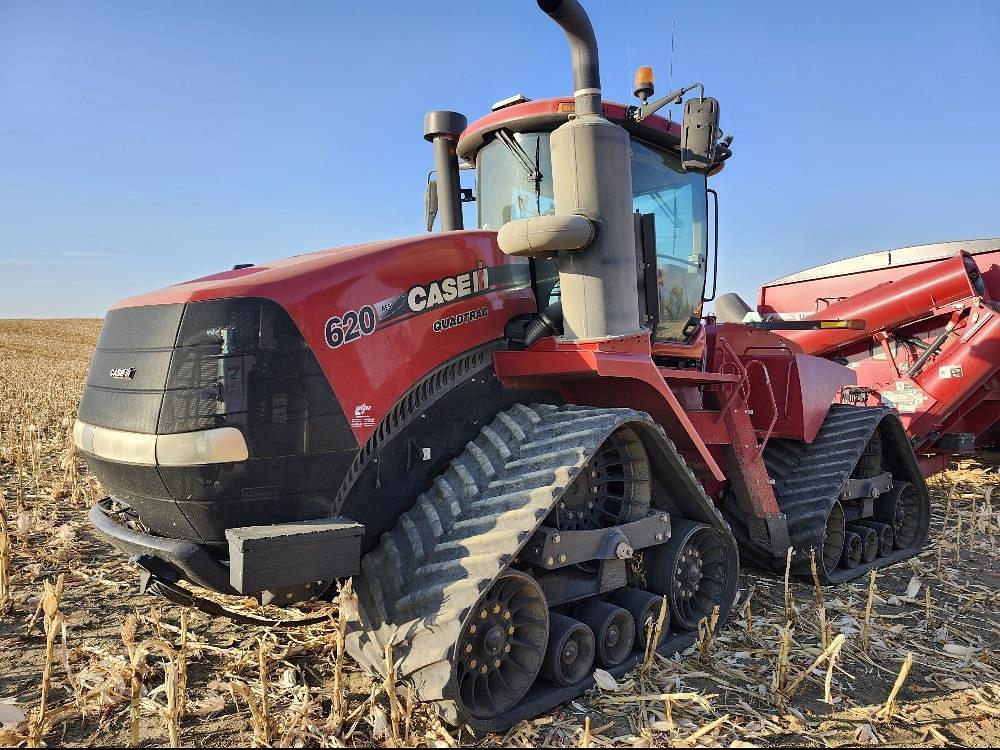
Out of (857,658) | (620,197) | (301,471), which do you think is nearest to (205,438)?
(301,471)

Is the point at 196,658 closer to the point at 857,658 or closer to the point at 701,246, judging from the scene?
the point at 857,658

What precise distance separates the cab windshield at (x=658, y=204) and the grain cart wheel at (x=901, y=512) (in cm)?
245

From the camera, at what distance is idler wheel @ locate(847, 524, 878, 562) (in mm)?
5141

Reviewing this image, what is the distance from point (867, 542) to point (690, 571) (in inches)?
89.7

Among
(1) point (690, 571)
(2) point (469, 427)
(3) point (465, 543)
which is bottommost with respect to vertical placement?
(1) point (690, 571)

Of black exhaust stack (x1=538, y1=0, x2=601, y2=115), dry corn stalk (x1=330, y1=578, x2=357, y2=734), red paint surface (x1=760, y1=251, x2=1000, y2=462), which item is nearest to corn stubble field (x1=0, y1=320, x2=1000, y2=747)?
dry corn stalk (x1=330, y1=578, x2=357, y2=734)

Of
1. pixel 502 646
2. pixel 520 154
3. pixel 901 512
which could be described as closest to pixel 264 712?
pixel 502 646

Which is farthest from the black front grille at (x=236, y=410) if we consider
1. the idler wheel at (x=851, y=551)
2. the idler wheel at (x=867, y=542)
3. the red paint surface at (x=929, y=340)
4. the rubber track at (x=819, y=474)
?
the red paint surface at (x=929, y=340)

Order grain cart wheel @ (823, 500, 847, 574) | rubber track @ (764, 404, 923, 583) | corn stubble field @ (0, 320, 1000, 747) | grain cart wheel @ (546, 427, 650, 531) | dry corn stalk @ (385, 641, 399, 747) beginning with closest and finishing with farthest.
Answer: dry corn stalk @ (385, 641, 399, 747), corn stubble field @ (0, 320, 1000, 747), grain cart wheel @ (546, 427, 650, 531), rubber track @ (764, 404, 923, 583), grain cart wheel @ (823, 500, 847, 574)

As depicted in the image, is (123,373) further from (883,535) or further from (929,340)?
(929,340)

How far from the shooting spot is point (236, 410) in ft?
8.31

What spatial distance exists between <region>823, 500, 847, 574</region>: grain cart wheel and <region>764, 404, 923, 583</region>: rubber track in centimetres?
11

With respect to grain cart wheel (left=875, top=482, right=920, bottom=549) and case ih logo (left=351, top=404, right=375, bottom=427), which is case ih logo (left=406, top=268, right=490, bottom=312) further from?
grain cart wheel (left=875, top=482, right=920, bottom=549)

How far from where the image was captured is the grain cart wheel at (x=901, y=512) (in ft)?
18.3
